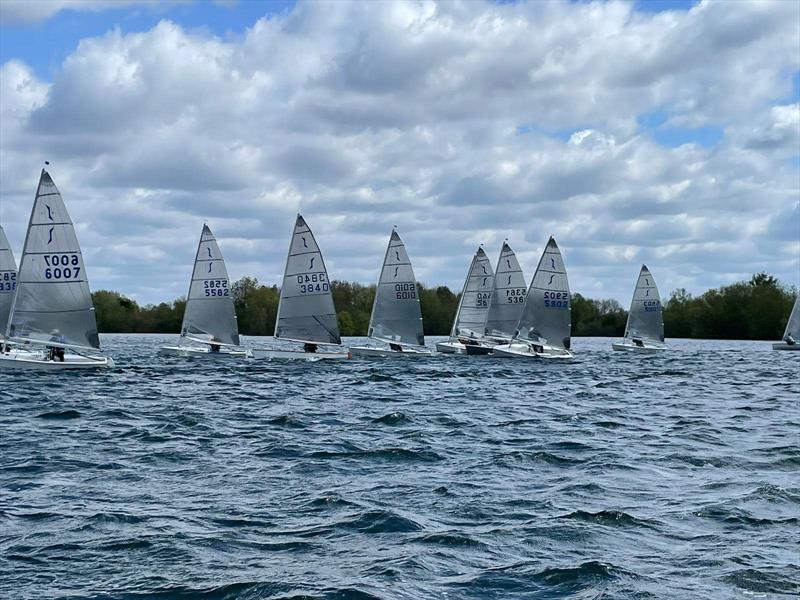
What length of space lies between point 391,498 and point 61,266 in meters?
28.8

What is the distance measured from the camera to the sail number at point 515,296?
6981cm

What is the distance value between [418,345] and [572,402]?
30353 millimetres

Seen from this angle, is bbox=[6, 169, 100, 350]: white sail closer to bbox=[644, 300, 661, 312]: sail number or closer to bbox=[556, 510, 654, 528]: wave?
bbox=[556, 510, 654, 528]: wave

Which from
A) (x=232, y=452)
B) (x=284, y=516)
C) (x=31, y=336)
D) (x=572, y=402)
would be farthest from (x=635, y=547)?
(x=31, y=336)

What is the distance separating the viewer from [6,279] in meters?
47.5

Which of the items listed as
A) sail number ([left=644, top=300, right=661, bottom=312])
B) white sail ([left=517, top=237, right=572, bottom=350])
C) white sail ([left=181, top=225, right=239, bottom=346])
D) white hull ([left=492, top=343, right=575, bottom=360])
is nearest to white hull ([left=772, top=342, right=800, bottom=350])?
sail number ([left=644, top=300, right=661, bottom=312])

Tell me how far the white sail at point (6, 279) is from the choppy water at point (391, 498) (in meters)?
16.4

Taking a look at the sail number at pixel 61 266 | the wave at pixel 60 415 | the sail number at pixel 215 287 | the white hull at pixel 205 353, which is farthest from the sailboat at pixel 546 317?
the wave at pixel 60 415

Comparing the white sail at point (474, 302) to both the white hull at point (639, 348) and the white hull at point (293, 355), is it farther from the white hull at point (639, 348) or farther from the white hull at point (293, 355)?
the white hull at point (293, 355)

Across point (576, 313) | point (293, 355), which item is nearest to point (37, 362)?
point (293, 355)

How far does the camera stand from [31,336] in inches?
1583

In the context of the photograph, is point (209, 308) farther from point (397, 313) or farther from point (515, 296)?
point (515, 296)

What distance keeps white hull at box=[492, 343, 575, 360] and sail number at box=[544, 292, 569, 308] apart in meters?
2.71

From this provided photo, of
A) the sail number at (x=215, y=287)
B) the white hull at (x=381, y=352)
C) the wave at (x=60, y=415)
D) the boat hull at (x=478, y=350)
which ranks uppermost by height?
the sail number at (x=215, y=287)
